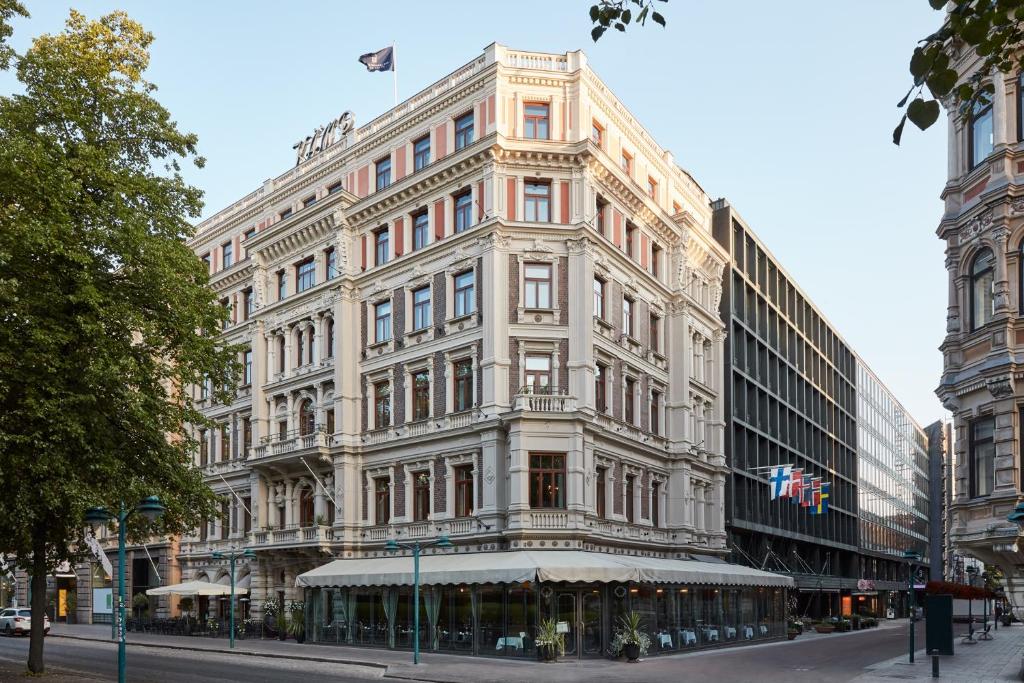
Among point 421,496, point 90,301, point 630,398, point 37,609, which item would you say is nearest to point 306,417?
point 421,496

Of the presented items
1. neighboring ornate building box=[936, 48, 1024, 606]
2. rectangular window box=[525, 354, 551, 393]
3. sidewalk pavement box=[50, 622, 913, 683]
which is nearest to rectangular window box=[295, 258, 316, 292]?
rectangular window box=[525, 354, 551, 393]

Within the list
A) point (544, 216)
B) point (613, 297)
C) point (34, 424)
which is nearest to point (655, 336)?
point (613, 297)

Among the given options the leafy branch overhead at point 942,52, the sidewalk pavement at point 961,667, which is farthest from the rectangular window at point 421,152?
the leafy branch overhead at point 942,52

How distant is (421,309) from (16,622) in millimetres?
30330

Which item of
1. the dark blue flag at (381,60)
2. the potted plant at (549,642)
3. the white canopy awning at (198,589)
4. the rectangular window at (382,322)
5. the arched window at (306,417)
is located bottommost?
the white canopy awning at (198,589)

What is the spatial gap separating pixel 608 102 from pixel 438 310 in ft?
39.6

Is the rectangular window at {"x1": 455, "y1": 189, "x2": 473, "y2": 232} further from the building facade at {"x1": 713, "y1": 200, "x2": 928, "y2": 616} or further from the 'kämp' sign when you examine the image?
the building facade at {"x1": 713, "y1": 200, "x2": 928, "y2": 616}

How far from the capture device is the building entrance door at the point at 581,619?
37.0 m

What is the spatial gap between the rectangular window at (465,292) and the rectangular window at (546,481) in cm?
703

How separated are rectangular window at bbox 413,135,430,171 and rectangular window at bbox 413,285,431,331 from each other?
5.62 m

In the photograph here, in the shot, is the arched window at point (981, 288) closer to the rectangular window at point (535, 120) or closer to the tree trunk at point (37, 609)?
the rectangular window at point (535, 120)

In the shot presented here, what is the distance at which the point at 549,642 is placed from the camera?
35.8m

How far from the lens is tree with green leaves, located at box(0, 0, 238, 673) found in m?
22.4

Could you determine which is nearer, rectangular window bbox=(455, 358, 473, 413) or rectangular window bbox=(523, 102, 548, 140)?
rectangular window bbox=(455, 358, 473, 413)
